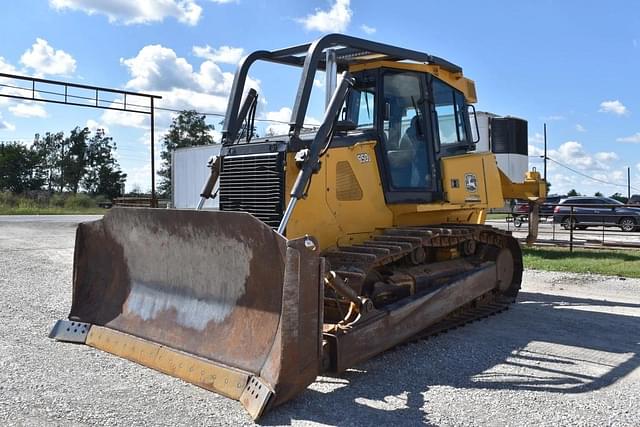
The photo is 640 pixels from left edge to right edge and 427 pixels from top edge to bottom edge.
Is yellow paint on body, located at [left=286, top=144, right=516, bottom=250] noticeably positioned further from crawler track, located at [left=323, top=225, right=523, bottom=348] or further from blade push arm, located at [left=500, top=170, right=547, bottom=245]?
blade push arm, located at [left=500, top=170, right=547, bottom=245]

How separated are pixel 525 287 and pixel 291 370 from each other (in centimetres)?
688

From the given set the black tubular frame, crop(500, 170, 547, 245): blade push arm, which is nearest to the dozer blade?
the black tubular frame

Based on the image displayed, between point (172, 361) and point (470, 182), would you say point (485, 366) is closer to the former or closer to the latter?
point (172, 361)

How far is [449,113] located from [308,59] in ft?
8.23

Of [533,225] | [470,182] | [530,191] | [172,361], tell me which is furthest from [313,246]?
[533,225]

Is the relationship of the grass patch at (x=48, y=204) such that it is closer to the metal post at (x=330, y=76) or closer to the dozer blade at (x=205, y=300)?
the dozer blade at (x=205, y=300)

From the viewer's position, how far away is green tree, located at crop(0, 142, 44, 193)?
2640 inches

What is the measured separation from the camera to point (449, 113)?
768 centimetres

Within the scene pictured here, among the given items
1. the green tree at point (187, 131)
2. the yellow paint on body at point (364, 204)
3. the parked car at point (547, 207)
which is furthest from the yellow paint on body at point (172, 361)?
the green tree at point (187, 131)

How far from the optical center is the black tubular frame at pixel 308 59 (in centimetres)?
593

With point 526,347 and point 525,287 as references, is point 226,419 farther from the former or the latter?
point 525,287

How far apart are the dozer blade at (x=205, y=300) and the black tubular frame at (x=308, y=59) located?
1.44 metres

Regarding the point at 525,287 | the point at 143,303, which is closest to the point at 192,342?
the point at 143,303

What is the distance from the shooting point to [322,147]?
5.68 m
